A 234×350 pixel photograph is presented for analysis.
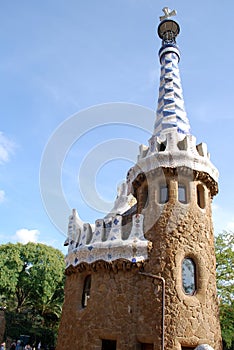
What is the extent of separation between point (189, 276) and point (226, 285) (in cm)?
644

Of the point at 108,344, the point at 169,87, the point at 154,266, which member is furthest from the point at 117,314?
the point at 169,87

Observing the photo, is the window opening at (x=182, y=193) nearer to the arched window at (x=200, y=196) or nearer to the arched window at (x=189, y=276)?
the arched window at (x=200, y=196)

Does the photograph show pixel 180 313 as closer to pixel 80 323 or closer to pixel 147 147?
pixel 80 323

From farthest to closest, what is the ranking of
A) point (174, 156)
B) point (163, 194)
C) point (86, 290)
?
point (86, 290)
point (174, 156)
point (163, 194)

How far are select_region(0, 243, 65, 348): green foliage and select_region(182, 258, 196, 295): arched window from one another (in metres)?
13.4


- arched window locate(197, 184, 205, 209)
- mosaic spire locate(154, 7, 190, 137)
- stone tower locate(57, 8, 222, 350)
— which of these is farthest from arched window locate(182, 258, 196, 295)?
mosaic spire locate(154, 7, 190, 137)

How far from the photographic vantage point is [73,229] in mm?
11969

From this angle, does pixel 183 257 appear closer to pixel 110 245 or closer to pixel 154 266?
pixel 154 266

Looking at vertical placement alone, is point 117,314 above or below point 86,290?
below

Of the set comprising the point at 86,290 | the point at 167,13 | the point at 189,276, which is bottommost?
the point at 86,290

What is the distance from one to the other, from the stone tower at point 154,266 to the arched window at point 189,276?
0.03 m

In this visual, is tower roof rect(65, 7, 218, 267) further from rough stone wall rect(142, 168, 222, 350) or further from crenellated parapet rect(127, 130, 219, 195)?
rough stone wall rect(142, 168, 222, 350)

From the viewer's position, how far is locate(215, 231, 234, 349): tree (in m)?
13.7

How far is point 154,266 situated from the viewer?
29.0ft
